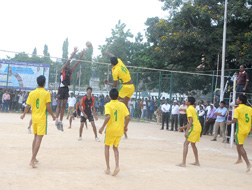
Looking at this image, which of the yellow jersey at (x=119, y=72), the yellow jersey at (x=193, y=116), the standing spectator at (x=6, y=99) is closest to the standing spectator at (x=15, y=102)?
the standing spectator at (x=6, y=99)

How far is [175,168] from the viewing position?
7.26 m

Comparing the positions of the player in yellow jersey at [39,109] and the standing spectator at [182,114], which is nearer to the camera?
the player in yellow jersey at [39,109]

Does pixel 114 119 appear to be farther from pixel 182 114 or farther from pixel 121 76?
pixel 182 114

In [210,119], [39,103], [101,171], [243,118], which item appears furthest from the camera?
[210,119]

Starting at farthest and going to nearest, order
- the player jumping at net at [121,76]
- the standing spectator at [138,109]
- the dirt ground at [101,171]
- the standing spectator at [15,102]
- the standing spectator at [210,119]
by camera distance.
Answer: the standing spectator at [15,102] → the standing spectator at [138,109] → the standing spectator at [210,119] → the player jumping at net at [121,76] → the dirt ground at [101,171]

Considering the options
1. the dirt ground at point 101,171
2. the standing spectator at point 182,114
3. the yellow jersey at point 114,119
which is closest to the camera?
the dirt ground at point 101,171

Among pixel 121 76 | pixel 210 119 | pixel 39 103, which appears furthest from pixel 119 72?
pixel 210 119

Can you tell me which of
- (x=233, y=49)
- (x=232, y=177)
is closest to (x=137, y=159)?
(x=232, y=177)

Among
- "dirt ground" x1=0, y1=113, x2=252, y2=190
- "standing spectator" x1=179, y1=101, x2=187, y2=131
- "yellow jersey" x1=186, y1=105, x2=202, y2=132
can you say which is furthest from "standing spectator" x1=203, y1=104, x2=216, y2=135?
"yellow jersey" x1=186, y1=105, x2=202, y2=132

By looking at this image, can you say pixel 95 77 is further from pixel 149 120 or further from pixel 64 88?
pixel 64 88

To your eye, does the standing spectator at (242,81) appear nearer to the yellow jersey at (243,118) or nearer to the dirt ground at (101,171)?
the dirt ground at (101,171)

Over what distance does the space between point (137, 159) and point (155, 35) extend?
1609 cm

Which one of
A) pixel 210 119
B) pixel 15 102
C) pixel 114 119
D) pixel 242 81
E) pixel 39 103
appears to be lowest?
pixel 15 102

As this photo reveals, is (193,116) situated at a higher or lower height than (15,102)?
higher
